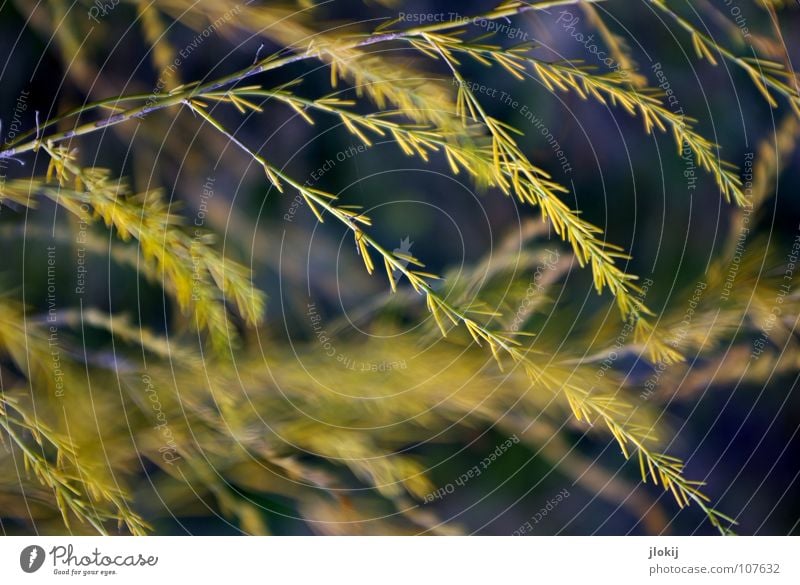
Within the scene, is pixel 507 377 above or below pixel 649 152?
below

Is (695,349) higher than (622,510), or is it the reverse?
(695,349)

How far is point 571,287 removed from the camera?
61cm

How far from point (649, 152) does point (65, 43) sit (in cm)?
54

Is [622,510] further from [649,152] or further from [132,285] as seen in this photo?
[132,285]

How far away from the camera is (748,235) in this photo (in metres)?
0.62
